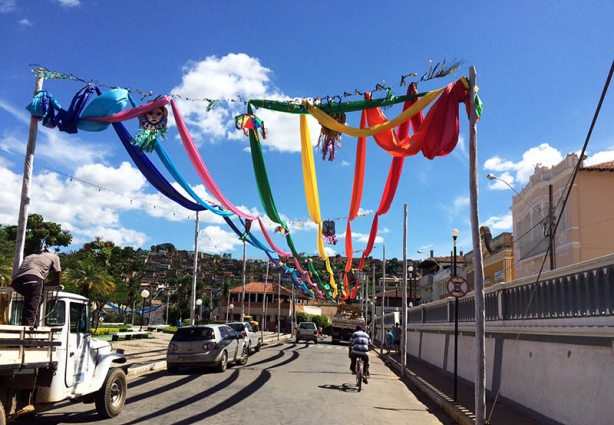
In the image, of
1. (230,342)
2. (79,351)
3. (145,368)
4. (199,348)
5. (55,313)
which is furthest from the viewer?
(230,342)

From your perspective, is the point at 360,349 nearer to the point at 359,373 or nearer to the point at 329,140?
the point at 359,373

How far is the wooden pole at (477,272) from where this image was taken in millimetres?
8664

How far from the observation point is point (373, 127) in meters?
10.2

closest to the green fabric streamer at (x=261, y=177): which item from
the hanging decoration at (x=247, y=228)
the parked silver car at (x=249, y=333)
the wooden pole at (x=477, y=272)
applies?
the hanging decoration at (x=247, y=228)

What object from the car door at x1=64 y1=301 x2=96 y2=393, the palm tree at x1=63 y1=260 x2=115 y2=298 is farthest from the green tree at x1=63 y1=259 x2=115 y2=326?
the car door at x1=64 y1=301 x2=96 y2=393

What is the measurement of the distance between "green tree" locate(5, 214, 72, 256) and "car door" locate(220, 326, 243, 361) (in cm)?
3501

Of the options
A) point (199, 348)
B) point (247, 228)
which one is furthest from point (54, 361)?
point (247, 228)

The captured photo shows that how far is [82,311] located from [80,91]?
4.84m

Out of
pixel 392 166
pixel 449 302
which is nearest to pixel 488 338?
pixel 392 166

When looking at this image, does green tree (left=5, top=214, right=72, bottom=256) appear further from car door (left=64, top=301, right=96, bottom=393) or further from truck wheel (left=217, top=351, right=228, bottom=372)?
car door (left=64, top=301, right=96, bottom=393)

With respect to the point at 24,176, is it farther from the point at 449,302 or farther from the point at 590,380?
the point at 449,302

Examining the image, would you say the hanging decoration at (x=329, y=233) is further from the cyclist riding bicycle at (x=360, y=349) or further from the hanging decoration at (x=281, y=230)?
the cyclist riding bicycle at (x=360, y=349)

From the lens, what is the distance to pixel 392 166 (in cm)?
1262

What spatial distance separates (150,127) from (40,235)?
145 feet
